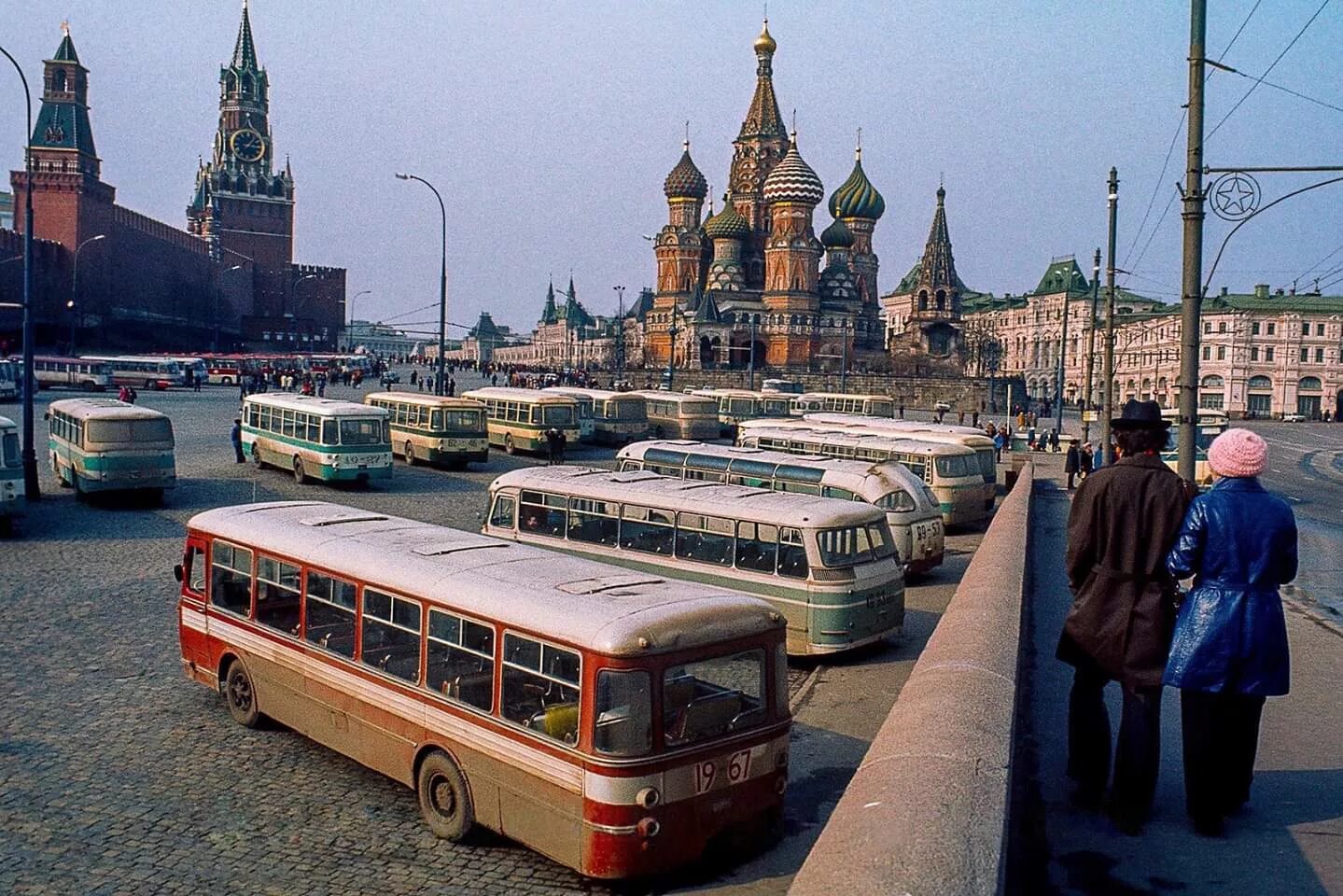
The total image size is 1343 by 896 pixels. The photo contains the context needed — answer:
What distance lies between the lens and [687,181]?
111375mm

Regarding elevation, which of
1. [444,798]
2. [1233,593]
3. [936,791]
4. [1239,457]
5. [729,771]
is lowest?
[444,798]

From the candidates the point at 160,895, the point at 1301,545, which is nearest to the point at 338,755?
the point at 160,895

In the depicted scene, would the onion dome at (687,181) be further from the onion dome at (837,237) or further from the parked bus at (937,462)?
the parked bus at (937,462)

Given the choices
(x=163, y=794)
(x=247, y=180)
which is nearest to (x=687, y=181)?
(x=247, y=180)

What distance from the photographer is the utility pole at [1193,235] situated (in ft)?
34.1

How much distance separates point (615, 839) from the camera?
6.80 metres

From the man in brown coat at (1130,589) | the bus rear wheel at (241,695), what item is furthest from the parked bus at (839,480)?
the man in brown coat at (1130,589)

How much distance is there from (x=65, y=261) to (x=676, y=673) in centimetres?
9740

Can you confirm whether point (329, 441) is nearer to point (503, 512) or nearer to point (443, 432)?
point (443, 432)

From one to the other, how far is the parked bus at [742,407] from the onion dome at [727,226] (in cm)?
6017

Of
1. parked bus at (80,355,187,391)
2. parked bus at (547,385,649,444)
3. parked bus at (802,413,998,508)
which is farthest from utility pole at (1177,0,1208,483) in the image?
parked bus at (80,355,187,391)

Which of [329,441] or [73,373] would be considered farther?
[73,373]

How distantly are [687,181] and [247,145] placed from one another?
58.8 meters

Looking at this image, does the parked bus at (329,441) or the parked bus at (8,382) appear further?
the parked bus at (8,382)
